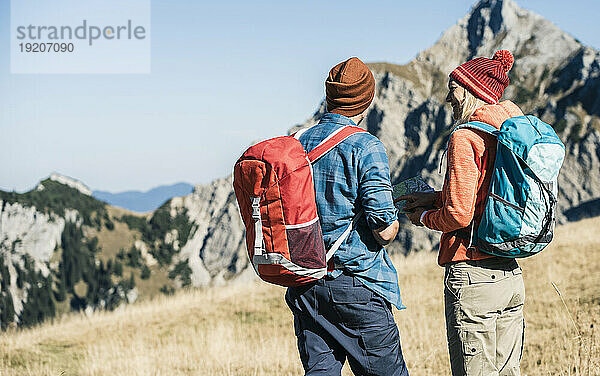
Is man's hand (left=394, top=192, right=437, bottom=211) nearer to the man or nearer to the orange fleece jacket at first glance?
the orange fleece jacket

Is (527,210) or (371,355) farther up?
(527,210)

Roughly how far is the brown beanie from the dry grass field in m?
2.75

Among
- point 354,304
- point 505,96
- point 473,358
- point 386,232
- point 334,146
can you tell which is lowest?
point 473,358

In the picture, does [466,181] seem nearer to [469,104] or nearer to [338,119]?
[469,104]

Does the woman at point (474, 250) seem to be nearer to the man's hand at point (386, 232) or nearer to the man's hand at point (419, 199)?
the man's hand at point (419, 199)

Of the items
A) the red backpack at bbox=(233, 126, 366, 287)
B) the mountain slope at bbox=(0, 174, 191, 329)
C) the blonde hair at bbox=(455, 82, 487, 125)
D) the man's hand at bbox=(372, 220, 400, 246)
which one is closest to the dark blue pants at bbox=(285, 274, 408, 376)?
the red backpack at bbox=(233, 126, 366, 287)

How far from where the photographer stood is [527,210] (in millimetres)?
2992

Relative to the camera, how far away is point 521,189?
2.99 m

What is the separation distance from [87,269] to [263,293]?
131 m

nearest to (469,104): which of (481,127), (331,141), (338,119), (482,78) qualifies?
(482,78)

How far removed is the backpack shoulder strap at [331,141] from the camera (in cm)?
303

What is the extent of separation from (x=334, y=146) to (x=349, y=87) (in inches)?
14.5

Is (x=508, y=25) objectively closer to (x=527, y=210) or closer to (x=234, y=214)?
(x=234, y=214)

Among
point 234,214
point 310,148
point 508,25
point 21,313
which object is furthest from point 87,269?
point 508,25
